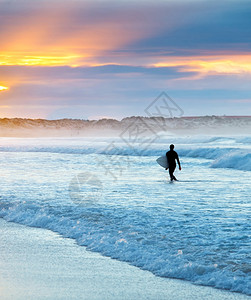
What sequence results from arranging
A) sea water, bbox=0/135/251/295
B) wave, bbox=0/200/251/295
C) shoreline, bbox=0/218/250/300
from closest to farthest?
1. shoreline, bbox=0/218/250/300
2. wave, bbox=0/200/251/295
3. sea water, bbox=0/135/251/295

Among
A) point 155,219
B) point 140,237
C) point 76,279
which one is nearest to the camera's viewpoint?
point 76,279

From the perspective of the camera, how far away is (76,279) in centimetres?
608

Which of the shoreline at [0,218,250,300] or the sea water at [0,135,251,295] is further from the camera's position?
the sea water at [0,135,251,295]

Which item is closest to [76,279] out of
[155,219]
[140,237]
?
[140,237]

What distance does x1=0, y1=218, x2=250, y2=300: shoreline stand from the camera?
5.52 meters

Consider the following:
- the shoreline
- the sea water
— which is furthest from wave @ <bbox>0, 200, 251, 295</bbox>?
the shoreline

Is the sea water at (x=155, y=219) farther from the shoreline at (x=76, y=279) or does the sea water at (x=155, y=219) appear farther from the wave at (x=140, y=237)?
the shoreline at (x=76, y=279)

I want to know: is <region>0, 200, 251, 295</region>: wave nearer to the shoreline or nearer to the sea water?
the sea water

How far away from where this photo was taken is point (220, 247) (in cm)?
779

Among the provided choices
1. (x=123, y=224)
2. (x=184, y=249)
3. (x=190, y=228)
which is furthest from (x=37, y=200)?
(x=184, y=249)

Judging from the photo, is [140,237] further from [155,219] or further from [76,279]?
[76,279]

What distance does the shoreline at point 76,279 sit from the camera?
5516 mm

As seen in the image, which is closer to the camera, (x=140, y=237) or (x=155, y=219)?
(x=140, y=237)

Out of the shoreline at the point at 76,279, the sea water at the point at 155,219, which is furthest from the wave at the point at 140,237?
the shoreline at the point at 76,279
